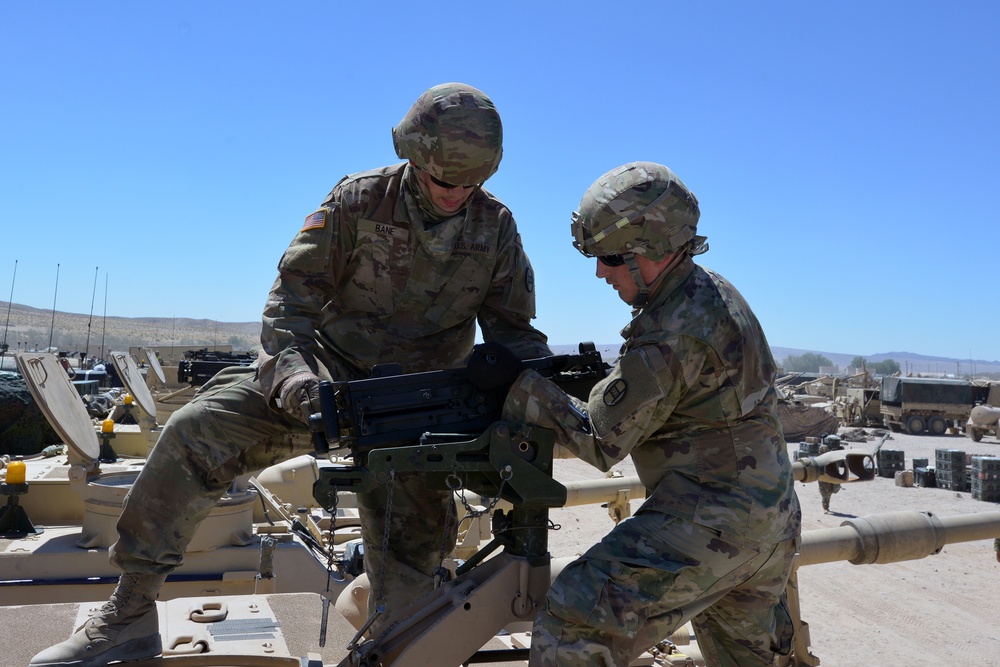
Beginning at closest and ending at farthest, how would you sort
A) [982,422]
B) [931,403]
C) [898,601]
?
1. [898,601]
2. [982,422]
3. [931,403]

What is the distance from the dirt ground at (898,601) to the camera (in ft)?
33.4

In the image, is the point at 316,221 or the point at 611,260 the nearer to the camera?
the point at 611,260

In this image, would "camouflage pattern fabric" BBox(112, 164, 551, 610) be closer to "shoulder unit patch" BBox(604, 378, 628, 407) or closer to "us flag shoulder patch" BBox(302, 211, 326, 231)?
"us flag shoulder patch" BBox(302, 211, 326, 231)

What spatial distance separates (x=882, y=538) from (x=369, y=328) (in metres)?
3.11

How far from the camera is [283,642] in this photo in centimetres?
397

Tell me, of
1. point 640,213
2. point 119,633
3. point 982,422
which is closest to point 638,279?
point 640,213

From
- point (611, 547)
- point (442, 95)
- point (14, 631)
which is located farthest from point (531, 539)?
point (14, 631)

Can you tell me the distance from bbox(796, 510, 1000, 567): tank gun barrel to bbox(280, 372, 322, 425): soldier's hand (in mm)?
2953

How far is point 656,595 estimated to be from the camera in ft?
9.66

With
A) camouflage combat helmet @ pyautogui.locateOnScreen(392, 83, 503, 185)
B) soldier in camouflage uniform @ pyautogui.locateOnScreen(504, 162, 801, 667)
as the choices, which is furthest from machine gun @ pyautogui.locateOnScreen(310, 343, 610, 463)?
camouflage combat helmet @ pyautogui.locateOnScreen(392, 83, 503, 185)

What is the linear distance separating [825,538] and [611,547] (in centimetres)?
257

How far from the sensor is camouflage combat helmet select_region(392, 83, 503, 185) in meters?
3.68

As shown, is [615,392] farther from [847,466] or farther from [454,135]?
[847,466]

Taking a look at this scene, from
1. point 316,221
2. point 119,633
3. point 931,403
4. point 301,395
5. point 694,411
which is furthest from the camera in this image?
point 931,403
